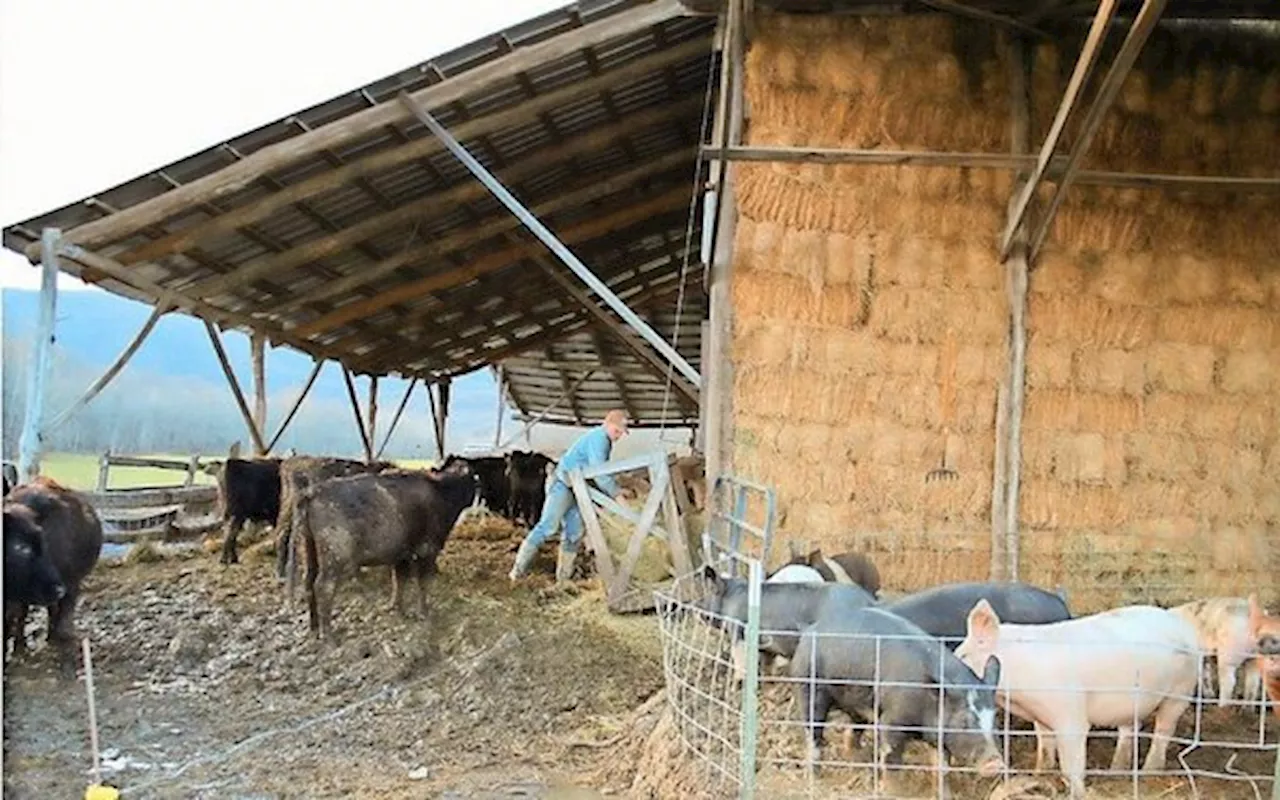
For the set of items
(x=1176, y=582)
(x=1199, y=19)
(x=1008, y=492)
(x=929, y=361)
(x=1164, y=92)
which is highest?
(x=1199, y=19)

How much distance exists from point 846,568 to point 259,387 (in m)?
10.4

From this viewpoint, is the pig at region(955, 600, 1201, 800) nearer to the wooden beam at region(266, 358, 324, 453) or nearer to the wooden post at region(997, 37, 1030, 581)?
the wooden post at region(997, 37, 1030, 581)

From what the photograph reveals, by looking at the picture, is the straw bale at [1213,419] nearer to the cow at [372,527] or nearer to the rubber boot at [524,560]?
the rubber boot at [524,560]

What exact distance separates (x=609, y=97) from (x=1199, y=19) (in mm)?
5152

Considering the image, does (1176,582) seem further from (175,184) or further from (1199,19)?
(175,184)

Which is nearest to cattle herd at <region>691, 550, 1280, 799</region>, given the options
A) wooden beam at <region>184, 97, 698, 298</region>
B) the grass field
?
wooden beam at <region>184, 97, 698, 298</region>

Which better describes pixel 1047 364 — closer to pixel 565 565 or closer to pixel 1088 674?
pixel 1088 674

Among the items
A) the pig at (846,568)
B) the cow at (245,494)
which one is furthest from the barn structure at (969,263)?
the cow at (245,494)

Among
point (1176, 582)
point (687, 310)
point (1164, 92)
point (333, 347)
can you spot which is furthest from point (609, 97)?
point (687, 310)

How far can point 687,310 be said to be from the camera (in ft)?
83.1

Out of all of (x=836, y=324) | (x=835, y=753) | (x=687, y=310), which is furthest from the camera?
(x=687, y=310)

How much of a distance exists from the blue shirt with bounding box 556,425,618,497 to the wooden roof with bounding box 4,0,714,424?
2636 mm

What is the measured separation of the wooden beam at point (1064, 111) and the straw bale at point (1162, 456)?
1.78m

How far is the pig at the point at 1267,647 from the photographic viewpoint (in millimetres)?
6219
